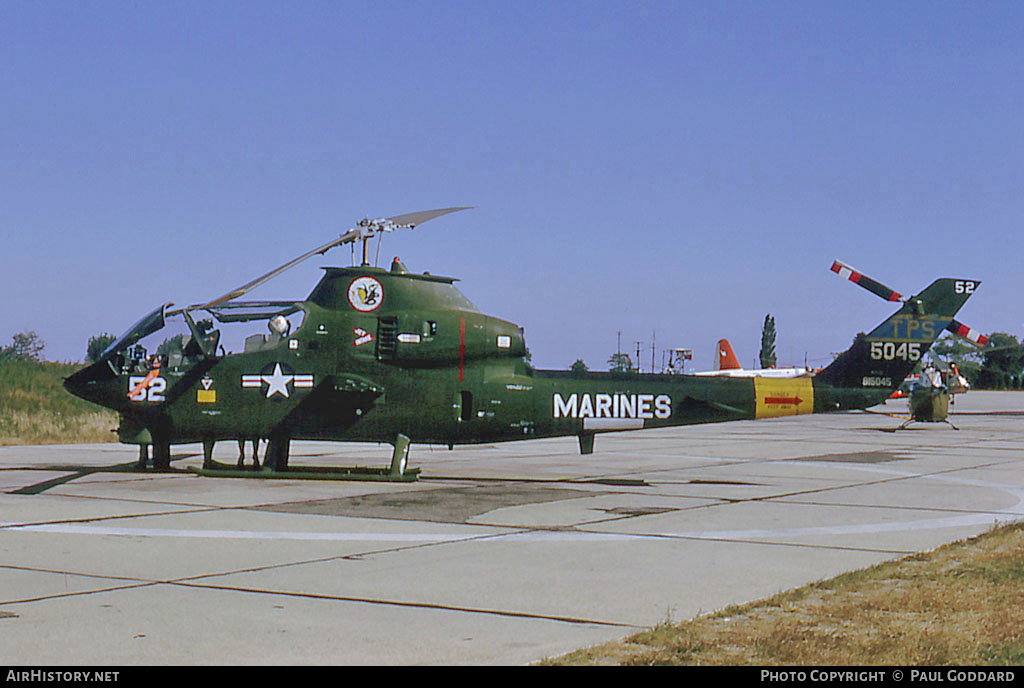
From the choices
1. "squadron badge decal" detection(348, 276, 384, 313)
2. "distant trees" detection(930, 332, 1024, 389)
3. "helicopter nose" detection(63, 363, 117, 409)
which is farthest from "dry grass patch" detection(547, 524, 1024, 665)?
"distant trees" detection(930, 332, 1024, 389)

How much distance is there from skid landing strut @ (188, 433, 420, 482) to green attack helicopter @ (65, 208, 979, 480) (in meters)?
0.03

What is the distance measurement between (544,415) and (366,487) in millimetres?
3045

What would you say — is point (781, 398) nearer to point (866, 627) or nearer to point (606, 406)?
point (606, 406)

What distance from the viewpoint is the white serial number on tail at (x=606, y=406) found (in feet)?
56.4

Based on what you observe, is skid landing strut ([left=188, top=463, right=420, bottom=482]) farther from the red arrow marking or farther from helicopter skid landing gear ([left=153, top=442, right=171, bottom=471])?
the red arrow marking

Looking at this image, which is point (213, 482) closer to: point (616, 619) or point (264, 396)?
point (264, 396)

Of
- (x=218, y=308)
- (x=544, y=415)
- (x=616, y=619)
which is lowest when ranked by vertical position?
(x=616, y=619)

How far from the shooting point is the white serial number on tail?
1719 cm

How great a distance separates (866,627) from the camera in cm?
689

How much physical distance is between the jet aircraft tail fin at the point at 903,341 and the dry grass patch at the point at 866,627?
9.61 metres

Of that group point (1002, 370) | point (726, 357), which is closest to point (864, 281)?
point (726, 357)

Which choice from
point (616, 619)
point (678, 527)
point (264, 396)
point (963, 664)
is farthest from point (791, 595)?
point (264, 396)

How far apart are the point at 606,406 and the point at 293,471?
16.5 feet

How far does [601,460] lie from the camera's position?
22734 millimetres
